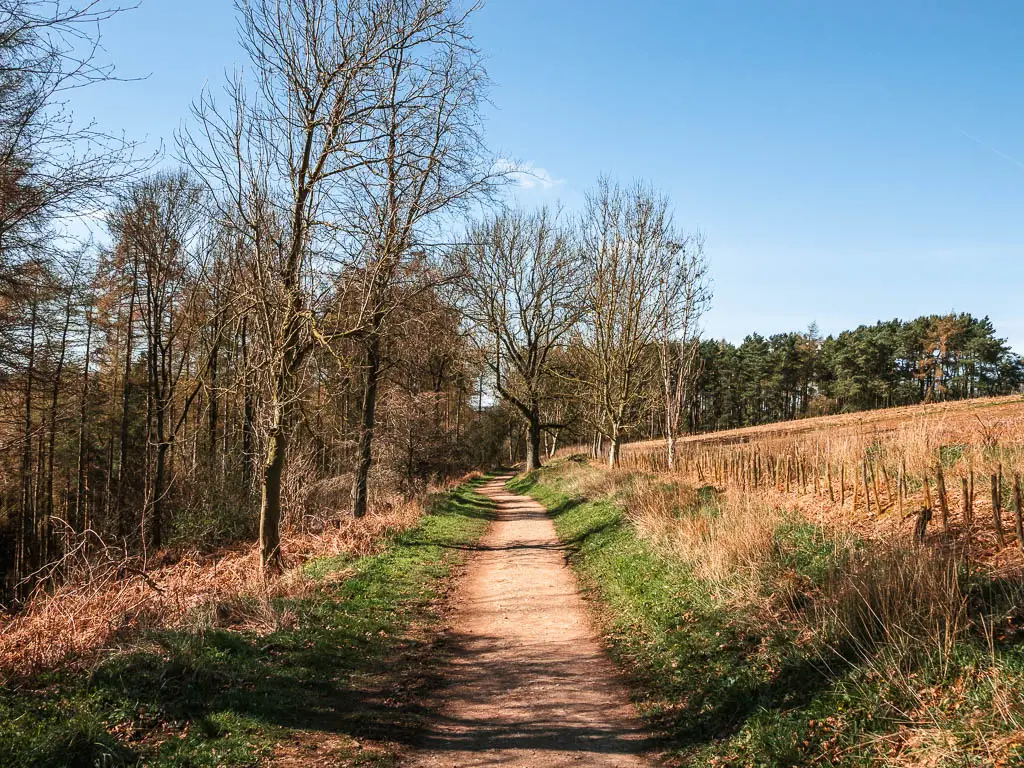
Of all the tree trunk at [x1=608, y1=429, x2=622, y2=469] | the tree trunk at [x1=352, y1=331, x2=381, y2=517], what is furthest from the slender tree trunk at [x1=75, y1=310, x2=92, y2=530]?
the tree trunk at [x1=608, y1=429, x2=622, y2=469]

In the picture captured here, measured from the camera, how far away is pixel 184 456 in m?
21.4

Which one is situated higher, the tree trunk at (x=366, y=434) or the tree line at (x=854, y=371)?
the tree line at (x=854, y=371)

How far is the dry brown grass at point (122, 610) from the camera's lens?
17.7 feet

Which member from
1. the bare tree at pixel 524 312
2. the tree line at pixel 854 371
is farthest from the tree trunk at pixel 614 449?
the tree line at pixel 854 371

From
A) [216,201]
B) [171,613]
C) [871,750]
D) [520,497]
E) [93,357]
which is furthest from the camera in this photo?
[520,497]

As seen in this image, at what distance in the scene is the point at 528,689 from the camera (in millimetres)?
5883

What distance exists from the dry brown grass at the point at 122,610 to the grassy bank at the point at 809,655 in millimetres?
4546

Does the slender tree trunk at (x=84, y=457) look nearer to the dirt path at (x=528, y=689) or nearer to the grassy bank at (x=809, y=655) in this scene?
the dirt path at (x=528, y=689)

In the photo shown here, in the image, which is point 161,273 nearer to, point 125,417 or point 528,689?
point 125,417

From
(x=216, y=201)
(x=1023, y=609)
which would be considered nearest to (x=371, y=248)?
(x=216, y=201)

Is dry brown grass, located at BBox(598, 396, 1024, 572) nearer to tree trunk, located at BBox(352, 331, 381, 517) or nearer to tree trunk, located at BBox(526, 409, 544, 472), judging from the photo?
tree trunk, located at BBox(352, 331, 381, 517)

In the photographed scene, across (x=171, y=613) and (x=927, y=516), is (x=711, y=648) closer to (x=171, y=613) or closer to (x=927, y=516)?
(x=927, y=516)

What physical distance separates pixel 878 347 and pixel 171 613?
6861 cm

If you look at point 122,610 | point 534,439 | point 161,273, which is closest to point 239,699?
point 122,610
